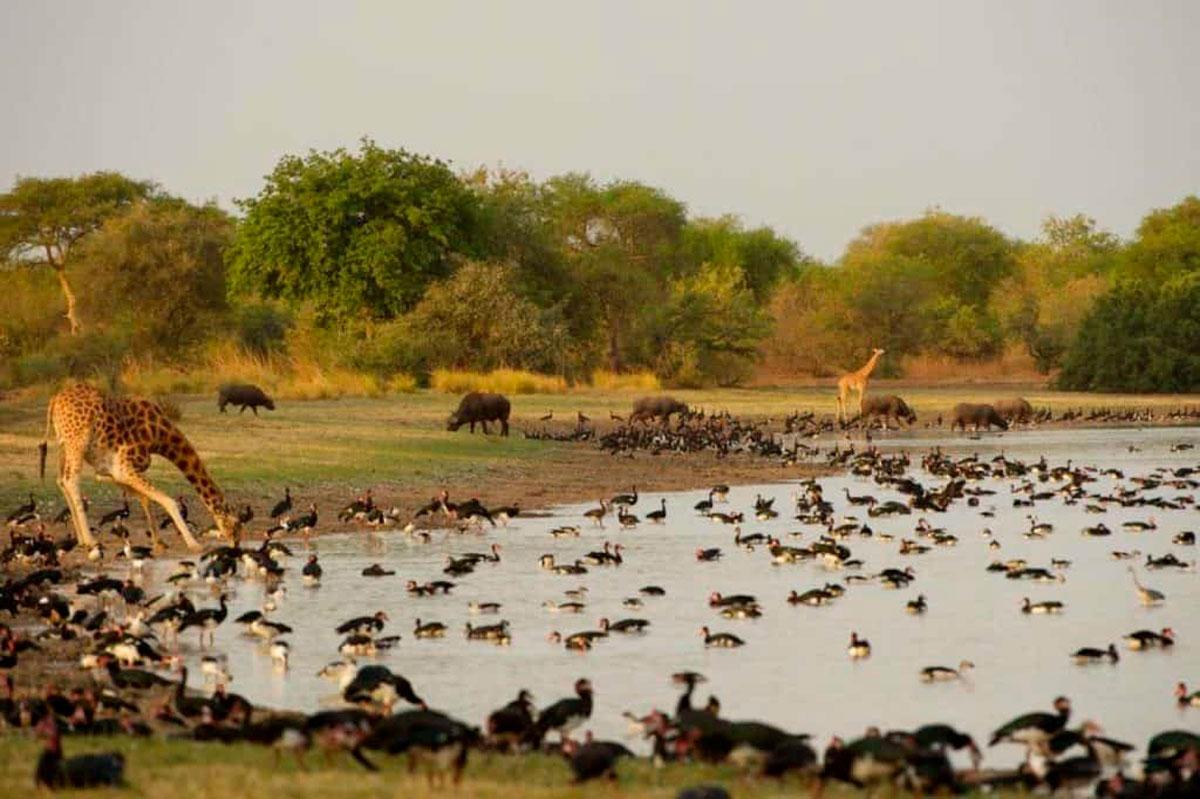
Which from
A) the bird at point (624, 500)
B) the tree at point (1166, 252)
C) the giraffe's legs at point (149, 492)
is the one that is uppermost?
the tree at point (1166, 252)

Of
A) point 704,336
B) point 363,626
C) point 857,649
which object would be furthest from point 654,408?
point 363,626

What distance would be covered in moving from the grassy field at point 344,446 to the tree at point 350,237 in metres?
8.50

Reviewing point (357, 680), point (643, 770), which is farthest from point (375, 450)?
point (643, 770)

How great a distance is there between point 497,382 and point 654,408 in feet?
21.3

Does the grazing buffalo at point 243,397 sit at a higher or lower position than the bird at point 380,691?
higher

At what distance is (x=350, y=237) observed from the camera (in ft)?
197

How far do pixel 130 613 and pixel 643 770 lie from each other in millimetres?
8228

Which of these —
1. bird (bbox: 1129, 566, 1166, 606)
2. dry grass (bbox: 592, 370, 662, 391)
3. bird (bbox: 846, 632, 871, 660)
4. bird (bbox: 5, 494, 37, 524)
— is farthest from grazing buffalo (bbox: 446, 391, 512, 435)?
bird (bbox: 846, 632, 871, 660)

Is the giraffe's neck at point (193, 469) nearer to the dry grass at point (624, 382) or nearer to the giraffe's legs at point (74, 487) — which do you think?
the giraffe's legs at point (74, 487)

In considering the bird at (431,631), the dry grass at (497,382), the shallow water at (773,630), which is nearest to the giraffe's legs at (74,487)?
the shallow water at (773,630)

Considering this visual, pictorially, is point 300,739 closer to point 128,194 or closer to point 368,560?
point 368,560

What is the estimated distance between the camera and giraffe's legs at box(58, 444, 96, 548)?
70.3 feet

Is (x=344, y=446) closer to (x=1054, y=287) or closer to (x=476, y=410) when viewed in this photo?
(x=476, y=410)

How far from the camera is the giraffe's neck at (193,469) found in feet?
75.4
